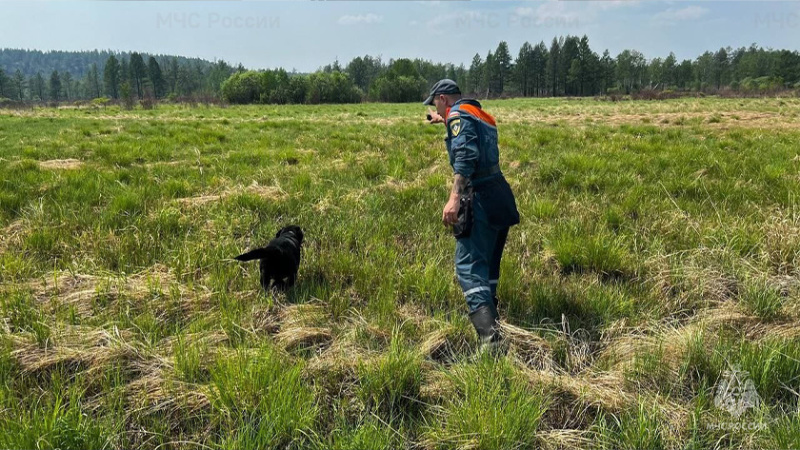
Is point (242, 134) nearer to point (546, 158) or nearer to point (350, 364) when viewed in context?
point (546, 158)

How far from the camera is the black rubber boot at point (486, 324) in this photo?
9.20 ft

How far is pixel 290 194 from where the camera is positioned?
258 inches

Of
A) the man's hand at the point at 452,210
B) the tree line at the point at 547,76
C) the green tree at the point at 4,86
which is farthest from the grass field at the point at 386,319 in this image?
the green tree at the point at 4,86

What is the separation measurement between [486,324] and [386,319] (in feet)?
2.54

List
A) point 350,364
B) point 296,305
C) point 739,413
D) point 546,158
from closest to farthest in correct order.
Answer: point 739,413 → point 350,364 → point 296,305 → point 546,158

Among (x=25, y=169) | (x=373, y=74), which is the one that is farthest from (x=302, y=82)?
(x=25, y=169)

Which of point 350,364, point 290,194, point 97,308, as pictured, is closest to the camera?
point 350,364

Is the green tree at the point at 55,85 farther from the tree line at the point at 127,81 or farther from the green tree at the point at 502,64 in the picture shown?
the green tree at the point at 502,64

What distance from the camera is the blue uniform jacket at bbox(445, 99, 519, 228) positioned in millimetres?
3092

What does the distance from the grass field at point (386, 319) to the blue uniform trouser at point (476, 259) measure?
0.28 meters

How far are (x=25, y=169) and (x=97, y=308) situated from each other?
6753 mm

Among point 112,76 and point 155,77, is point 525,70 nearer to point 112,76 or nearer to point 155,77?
point 155,77

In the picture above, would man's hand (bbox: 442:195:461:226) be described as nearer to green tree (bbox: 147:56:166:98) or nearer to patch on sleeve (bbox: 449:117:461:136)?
patch on sleeve (bbox: 449:117:461:136)

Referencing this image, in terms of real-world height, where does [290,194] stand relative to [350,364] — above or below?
above
